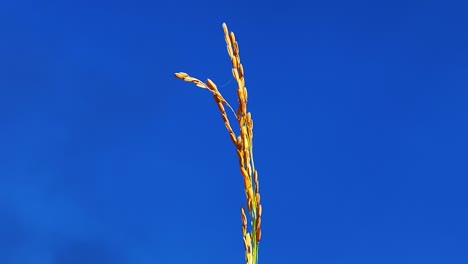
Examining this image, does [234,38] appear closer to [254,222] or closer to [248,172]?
[248,172]

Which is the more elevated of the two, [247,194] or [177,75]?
[177,75]

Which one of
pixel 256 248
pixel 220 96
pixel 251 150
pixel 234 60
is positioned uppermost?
pixel 234 60

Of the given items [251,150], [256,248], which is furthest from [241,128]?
[256,248]

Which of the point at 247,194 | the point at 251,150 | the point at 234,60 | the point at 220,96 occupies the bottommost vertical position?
the point at 247,194

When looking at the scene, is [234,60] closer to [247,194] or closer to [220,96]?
[220,96]

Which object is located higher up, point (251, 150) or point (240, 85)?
point (240, 85)

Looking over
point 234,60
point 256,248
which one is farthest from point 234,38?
point 256,248

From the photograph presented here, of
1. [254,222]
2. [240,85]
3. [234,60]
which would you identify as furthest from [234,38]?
[254,222]
